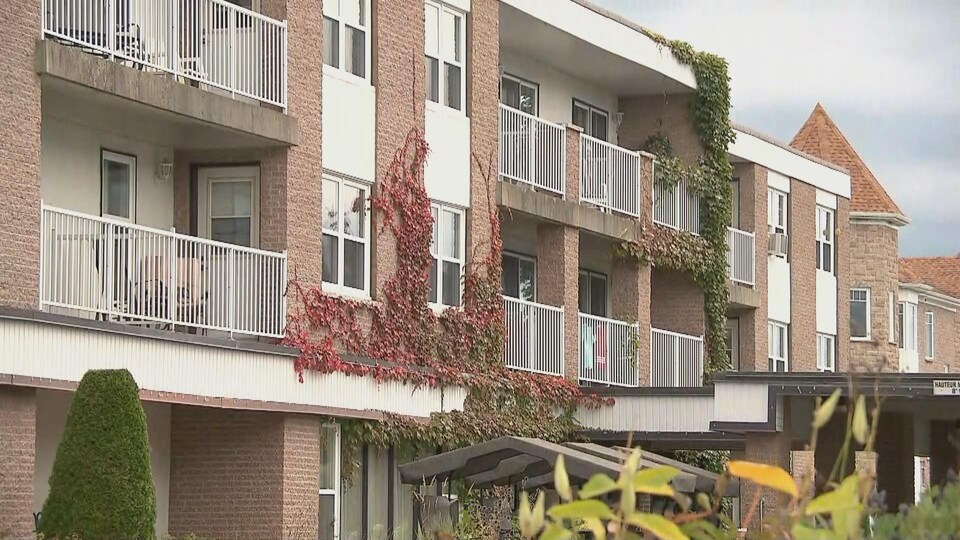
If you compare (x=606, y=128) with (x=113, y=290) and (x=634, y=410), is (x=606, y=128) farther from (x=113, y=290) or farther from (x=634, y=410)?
(x=113, y=290)

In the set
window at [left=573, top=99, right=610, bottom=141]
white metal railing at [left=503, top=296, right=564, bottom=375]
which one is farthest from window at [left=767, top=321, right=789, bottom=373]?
white metal railing at [left=503, top=296, right=564, bottom=375]

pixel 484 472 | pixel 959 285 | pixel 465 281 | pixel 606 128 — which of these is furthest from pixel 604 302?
pixel 959 285

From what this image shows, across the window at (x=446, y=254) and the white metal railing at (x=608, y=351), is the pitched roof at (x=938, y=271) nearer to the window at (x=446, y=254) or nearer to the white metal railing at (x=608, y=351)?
the white metal railing at (x=608, y=351)

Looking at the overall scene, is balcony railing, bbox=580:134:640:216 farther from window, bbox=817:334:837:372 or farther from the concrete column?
window, bbox=817:334:837:372

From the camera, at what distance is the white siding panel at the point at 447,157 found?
94.8 feet

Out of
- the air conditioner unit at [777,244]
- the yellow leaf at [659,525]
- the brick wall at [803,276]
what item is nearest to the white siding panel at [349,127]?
the air conditioner unit at [777,244]

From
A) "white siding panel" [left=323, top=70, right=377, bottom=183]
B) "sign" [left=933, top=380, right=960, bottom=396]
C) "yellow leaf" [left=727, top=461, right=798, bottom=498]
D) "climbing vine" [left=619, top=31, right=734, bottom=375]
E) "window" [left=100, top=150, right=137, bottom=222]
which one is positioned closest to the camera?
"yellow leaf" [left=727, top=461, right=798, bottom=498]

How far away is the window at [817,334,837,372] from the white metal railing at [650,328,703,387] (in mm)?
8820

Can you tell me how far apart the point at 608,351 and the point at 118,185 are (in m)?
12.5

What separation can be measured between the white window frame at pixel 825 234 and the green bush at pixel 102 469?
29026 mm

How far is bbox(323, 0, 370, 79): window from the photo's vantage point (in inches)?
1048

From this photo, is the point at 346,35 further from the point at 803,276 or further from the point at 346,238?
the point at 803,276

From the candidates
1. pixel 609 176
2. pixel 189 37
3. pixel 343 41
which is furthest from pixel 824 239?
pixel 189 37

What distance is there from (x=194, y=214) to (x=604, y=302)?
13.3 metres
